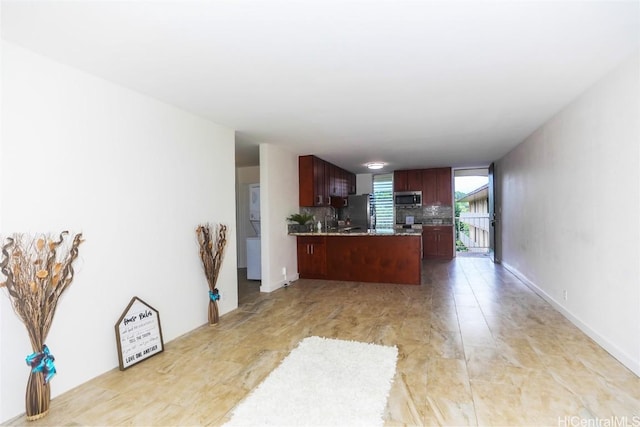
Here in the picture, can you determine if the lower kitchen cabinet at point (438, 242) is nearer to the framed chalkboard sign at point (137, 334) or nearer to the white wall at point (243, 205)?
the white wall at point (243, 205)

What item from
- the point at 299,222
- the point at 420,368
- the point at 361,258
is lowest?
the point at 420,368

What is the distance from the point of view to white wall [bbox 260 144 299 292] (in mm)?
4867

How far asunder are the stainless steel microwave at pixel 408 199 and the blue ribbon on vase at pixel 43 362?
748cm

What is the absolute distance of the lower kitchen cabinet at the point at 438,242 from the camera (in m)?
7.94

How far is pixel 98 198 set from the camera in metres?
2.44

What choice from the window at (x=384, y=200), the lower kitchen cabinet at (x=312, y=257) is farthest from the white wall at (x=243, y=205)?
the window at (x=384, y=200)

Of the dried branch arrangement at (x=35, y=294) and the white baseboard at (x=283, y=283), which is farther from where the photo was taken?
the white baseboard at (x=283, y=283)

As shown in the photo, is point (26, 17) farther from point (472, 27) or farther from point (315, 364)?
point (315, 364)

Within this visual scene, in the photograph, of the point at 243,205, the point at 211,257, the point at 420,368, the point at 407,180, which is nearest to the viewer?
the point at 420,368

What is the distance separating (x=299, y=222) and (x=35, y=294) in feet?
13.1

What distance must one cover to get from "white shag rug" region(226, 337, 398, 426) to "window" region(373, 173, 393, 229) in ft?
20.6

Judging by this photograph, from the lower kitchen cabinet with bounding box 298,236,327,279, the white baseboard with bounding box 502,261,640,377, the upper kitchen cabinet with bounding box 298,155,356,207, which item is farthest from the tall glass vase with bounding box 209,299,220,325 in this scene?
the white baseboard with bounding box 502,261,640,377

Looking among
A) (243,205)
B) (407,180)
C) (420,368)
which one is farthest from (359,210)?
(420,368)

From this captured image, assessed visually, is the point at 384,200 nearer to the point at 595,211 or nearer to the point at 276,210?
the point at 276,210
